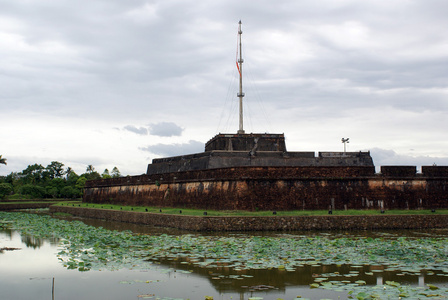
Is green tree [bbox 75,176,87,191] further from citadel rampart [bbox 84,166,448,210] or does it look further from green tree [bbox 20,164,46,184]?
citadel rampart [bbox 84,166,448,210]

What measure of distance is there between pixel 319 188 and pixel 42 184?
4206 centimetres

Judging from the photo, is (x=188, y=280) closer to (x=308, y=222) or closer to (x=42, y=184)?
(x=308, y=222)

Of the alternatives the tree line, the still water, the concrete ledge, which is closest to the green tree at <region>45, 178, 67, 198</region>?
the tree line

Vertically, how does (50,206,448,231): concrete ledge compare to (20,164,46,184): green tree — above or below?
below

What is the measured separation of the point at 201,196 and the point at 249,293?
1299cm

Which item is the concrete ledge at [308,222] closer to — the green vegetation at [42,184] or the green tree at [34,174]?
the green vegetation at [42,184]

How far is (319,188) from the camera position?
17.6 metres

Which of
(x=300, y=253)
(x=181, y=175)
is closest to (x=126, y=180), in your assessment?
(x=181, y=175)

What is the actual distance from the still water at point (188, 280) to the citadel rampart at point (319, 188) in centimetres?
855

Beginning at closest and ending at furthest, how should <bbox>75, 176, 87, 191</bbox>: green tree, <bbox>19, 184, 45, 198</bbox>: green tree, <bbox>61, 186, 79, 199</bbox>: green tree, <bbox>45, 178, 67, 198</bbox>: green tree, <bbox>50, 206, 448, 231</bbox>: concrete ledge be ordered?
<bbox>50, 206, 448, 231</bbox>: concrete ledge
<bbox>19, 184, 45, 198</bbox>: green tree
<bbox>45, 178, 67, 198</bbox>: green tree
<bbox>61, 186, 79, 199</bbox>: green tree
<bbox>75, 176, 87, 191</bbox>: green tree

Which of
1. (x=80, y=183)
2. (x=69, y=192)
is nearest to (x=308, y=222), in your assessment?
(x=69, y=192)

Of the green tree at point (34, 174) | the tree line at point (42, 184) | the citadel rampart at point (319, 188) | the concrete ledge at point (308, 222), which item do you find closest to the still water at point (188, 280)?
the concrete ledge at point (308, 222)

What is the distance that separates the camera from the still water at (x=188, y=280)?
629 cm

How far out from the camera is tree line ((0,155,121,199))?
151 feet
